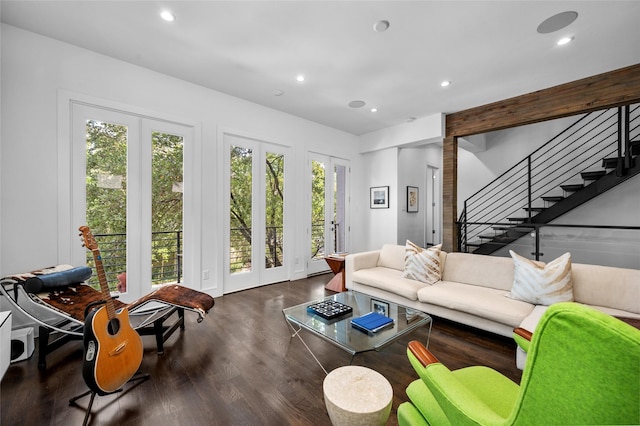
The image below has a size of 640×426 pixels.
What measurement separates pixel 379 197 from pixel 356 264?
2375mm

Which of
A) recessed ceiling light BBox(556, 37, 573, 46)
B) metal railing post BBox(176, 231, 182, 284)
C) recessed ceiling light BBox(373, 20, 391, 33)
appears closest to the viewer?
recessed ceiling light BBox(373, 20, 391, 33)

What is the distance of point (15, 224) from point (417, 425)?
365 centimetres

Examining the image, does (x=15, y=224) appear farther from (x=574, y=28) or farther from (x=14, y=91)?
(x=574, y=28)

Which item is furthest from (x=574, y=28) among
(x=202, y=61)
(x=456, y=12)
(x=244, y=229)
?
(x=244, y=229)

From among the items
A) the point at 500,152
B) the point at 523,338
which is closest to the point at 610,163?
the point at 500,152

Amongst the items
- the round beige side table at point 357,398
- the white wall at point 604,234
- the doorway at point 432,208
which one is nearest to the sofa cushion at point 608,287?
the round beige side table at point 357,398

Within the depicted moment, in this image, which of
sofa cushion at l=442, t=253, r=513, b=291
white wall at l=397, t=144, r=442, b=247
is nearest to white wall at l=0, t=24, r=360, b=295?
sofa cushion at l=442, t=253, r=513, b=291

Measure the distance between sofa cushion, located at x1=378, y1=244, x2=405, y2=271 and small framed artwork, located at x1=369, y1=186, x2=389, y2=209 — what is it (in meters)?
1.76

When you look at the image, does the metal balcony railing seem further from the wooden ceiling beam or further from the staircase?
the wooden ceiling beam

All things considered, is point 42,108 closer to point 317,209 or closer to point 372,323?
point 372,323

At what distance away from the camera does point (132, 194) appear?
126 inches

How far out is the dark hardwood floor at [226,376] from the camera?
1.65 metres

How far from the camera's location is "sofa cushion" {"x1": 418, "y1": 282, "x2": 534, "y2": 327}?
93.3 inches

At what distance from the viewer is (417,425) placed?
1102mm
